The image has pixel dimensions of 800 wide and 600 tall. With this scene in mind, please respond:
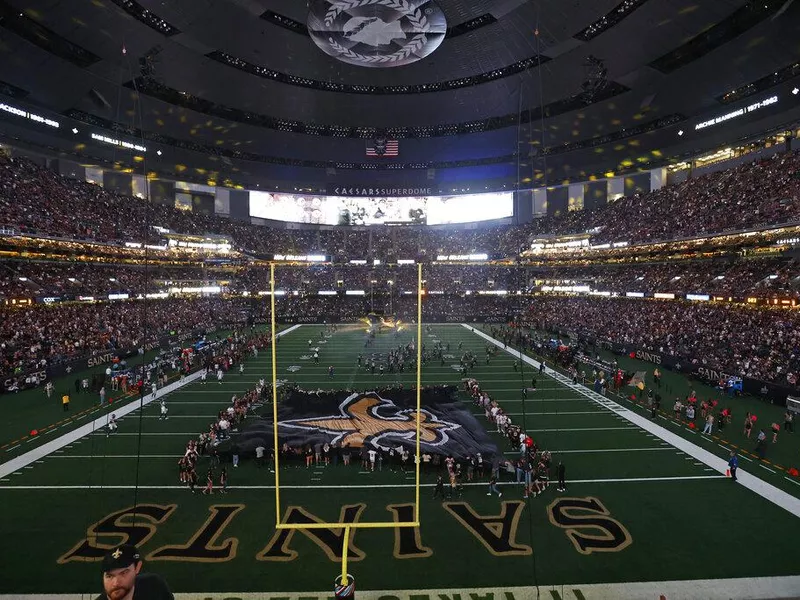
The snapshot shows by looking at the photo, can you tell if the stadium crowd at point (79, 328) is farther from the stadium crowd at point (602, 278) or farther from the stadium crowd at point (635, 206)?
the stadium crowd at point (635, 206)

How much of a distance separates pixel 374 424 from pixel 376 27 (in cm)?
2314

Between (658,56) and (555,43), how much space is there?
7.99 metres

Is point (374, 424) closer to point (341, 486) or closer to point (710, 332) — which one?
point (341, 486)

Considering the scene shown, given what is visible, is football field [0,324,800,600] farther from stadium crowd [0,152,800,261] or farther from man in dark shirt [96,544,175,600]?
stadium crowd [0,152,800,261]

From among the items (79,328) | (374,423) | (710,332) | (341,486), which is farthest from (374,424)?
(79,328)

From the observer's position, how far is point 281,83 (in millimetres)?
46938

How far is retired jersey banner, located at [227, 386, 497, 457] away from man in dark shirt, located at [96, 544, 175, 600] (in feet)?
40.4

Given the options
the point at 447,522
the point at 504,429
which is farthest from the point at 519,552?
the point at 504,429

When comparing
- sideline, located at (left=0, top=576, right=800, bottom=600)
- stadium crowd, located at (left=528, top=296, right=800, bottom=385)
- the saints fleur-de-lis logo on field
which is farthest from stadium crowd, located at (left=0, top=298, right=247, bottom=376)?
stadium crowd, located at (left=528, top=296, right=800, bottom=385)

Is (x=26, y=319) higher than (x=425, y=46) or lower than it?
lower

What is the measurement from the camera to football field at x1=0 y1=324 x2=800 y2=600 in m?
9.12

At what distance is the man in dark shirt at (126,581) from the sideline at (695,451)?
694 cm

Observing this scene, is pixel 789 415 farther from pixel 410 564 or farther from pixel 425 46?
pixel 425 46

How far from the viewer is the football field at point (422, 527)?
9125 millimetres
